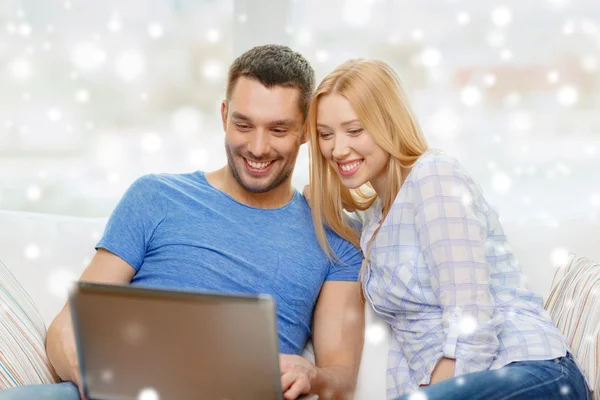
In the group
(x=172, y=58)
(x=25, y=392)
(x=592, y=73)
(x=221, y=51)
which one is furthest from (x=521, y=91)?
(x=25, y=392)

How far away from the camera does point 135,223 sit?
1778 mm

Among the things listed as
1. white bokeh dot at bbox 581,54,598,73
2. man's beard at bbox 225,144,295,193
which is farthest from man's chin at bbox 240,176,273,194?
white bokeh dot at bbox 581,54,598,73

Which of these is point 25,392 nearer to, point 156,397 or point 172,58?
point 156,397

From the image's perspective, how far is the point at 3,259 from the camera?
6.15 feet

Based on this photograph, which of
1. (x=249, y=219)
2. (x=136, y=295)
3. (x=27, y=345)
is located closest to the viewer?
(x=136, y=295)


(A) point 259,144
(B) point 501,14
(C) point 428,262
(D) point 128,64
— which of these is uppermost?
(B) point 501,14

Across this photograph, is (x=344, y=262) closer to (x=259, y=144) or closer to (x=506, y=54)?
(x=259, y=144)

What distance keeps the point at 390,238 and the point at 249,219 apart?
0.38 m

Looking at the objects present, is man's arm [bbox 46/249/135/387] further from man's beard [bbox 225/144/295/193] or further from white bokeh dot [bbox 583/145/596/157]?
white bokeh dot [bbox 583/145/596/157]

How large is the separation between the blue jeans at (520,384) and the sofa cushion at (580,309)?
56 millimetres

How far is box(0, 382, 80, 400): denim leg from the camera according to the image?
139 cm

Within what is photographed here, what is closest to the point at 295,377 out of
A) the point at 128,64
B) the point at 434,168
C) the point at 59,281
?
the point at 434,168

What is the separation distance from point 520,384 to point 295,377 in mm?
421

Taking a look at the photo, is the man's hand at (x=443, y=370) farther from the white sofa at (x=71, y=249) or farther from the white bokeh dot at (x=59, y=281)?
the white bokeh dot at (x=59, y=281)
